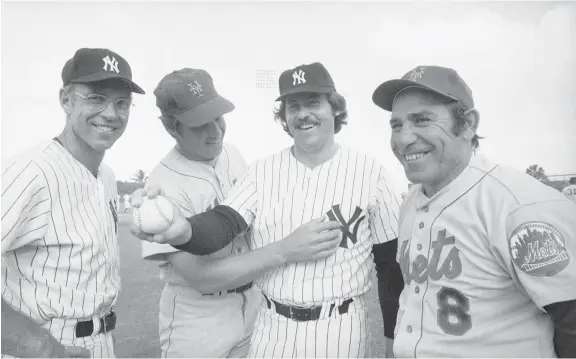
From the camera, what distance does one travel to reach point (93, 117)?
206 cm

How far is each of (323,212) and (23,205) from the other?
1215mm

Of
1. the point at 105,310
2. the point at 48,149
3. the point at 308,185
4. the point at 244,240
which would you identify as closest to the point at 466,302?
the point at 308,185

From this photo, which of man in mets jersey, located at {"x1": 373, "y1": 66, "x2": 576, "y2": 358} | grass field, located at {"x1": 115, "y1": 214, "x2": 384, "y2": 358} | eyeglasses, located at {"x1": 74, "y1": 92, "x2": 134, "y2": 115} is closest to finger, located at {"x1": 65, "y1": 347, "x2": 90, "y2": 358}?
eyeglasses, located at {"x1": 74, "y1": 92, "x2": 134, "y2": 115}

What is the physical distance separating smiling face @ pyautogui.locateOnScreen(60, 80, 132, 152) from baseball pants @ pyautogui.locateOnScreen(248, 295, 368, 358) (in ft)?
3.70

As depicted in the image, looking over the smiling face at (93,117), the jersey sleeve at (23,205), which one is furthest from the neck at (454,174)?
the jersey sleeve at (23,205)

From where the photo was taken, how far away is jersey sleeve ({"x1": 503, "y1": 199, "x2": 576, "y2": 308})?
52.1 inches

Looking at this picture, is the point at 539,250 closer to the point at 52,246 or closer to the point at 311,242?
the point at 311,242

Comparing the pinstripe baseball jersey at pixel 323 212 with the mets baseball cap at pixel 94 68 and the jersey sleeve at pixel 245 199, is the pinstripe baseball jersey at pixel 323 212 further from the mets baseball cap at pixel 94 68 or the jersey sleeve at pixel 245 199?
the mets baseball cap at pixel 94 68

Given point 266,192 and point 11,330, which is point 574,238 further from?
point 11,330

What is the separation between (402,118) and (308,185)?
0.54 m

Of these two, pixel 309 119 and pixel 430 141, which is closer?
pixel 430 141

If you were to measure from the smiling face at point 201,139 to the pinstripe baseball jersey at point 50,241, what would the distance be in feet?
1.91

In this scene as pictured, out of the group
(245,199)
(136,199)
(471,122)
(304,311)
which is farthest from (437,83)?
(136,199)

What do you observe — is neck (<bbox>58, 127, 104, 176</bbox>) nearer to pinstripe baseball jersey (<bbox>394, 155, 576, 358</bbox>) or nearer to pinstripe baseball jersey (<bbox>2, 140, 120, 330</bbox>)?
pinstripe baseball jersey (<bbox>2, 140, 120, 330</bbox>)
